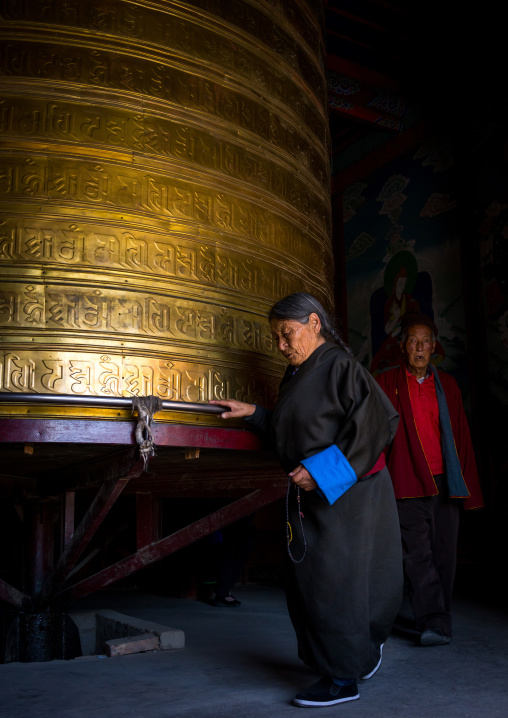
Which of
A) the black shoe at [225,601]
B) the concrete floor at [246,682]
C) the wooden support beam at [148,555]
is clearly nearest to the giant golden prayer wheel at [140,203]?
the wooden support beam at [148,555]

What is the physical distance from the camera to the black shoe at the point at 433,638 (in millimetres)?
2967

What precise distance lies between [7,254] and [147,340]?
555mm

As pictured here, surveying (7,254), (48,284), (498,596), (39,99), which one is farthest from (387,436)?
(498,596)

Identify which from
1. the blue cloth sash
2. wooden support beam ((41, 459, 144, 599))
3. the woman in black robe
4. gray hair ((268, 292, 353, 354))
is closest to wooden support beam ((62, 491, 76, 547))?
wooden support beam ((41, 459, 144, 599))

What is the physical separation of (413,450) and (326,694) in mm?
1458

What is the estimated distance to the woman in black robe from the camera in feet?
6.88

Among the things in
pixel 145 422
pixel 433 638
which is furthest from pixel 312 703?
pixel 433 638

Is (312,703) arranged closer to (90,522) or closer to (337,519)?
(337,519)

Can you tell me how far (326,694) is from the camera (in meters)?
2.07

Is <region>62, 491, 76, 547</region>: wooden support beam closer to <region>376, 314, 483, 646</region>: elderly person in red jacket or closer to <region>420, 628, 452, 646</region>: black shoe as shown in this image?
<region>376, 314, 483, 646</region>: elderly person in red jacket

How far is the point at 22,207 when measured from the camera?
2434 millimetres

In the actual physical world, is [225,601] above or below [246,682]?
below

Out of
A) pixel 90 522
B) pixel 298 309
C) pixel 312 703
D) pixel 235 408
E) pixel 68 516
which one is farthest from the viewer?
pixel 68 516

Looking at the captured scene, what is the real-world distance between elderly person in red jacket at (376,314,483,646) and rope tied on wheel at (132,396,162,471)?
1401mm
